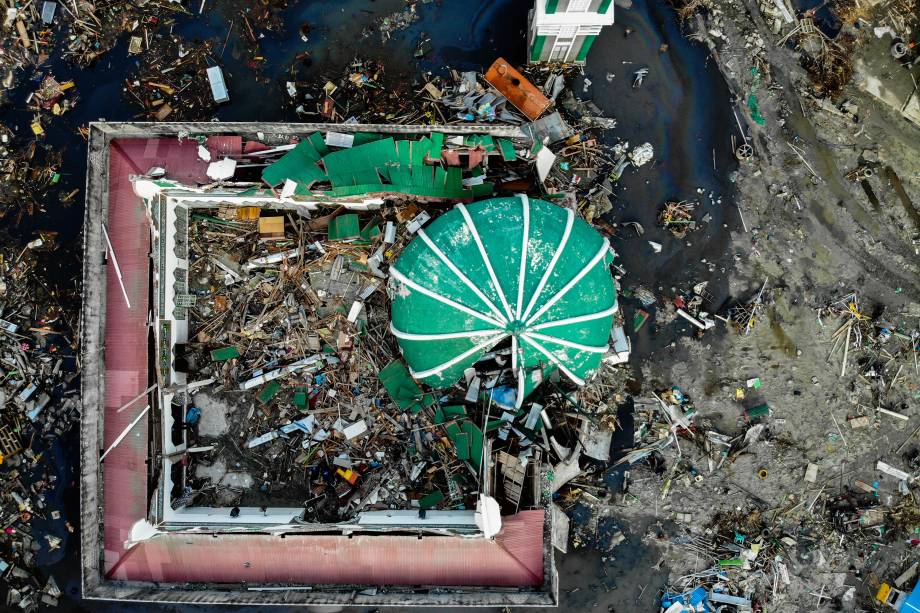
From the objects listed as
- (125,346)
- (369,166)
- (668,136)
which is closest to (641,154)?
(668,136)

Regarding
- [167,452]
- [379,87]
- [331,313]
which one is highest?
[379,87]

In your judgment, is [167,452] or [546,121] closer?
[167,452]

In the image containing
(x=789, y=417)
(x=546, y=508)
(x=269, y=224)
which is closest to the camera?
(x=546, y=508)

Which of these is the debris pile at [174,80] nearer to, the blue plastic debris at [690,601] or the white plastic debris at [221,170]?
the white plastic debris at [221,170]

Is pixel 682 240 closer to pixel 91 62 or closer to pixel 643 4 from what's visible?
pixel 643 4

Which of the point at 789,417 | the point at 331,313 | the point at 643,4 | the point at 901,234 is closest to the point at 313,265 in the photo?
the point at 331,313

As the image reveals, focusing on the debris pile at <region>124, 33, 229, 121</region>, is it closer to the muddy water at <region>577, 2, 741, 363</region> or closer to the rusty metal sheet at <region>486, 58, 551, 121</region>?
the rusty metal sheet at <region>486, 58, 551, 121</region>

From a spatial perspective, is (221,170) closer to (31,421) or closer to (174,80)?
(174,80)
